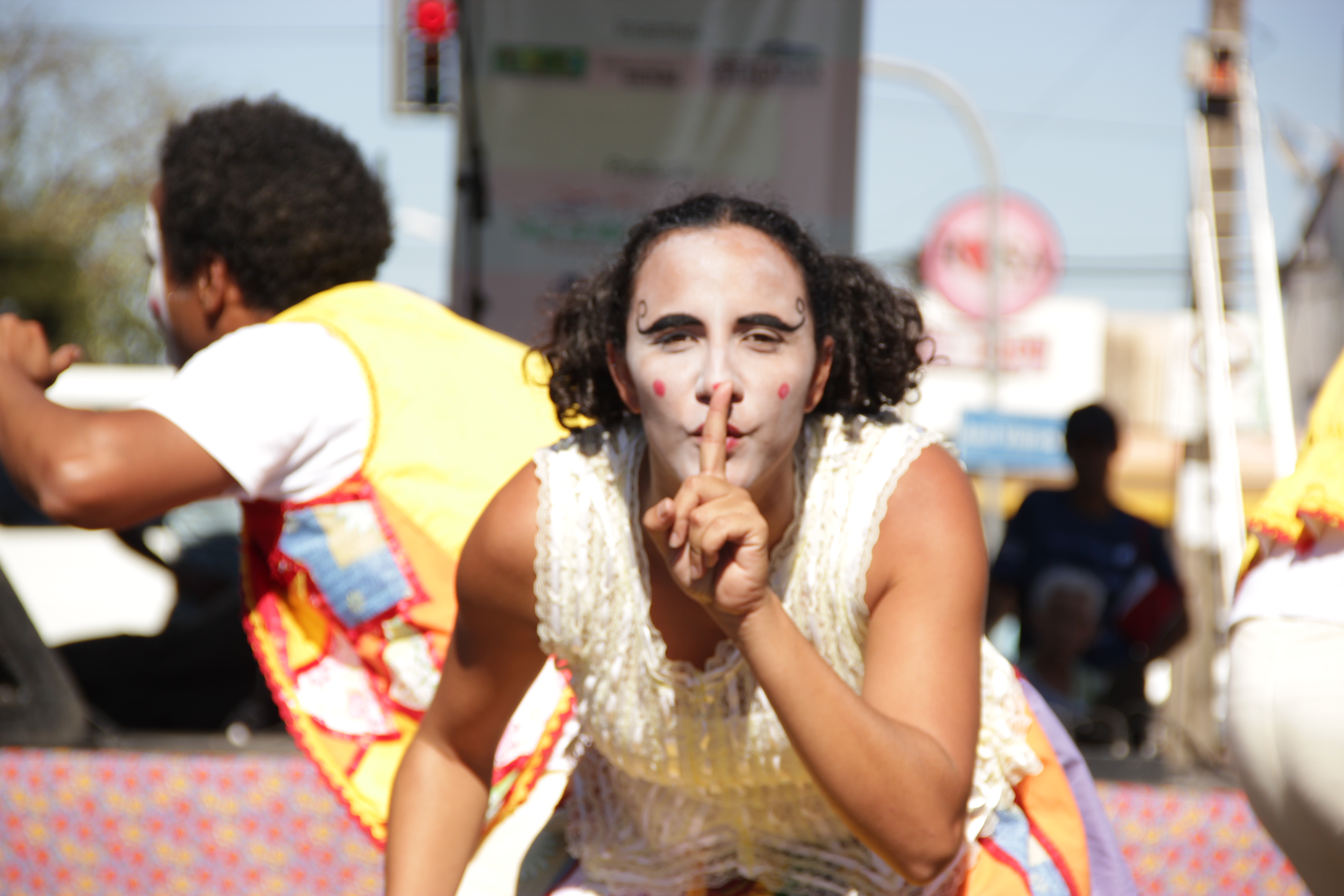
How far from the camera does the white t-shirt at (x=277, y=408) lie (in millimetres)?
1618

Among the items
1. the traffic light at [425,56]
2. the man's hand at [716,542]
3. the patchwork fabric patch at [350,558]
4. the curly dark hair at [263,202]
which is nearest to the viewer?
the man's hand at [716,542]

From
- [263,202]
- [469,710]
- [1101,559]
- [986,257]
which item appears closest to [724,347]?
[469,710]

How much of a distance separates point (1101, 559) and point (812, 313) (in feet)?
11.6

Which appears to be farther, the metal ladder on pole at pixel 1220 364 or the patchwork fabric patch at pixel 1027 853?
the metal ladder on pole at pixel 1220 364

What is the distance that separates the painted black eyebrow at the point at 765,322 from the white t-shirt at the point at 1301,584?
A: 2.28 ft

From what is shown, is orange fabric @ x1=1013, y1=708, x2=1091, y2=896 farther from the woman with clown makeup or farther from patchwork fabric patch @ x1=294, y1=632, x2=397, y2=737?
patchwork fabric patch @ x1=294, y1=632, x2=397, y2=737

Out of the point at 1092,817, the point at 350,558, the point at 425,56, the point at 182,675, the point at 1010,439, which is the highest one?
the point at 425,56

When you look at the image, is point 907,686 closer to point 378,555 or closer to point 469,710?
point 469,710

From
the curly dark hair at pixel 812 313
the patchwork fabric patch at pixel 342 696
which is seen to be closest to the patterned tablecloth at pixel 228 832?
the patchwork fabric patch at pixel 342 696

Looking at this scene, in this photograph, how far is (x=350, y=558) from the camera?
5.67 ft

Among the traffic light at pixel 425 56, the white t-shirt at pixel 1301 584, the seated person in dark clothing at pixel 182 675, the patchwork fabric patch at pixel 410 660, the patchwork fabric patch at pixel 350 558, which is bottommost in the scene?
the seated person in dark clothing at pixel 182 675

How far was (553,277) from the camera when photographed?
3559mm

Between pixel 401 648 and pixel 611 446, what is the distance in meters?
0.49

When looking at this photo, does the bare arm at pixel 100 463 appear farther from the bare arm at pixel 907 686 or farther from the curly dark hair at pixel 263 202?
the bare arm at pixel 907 686
